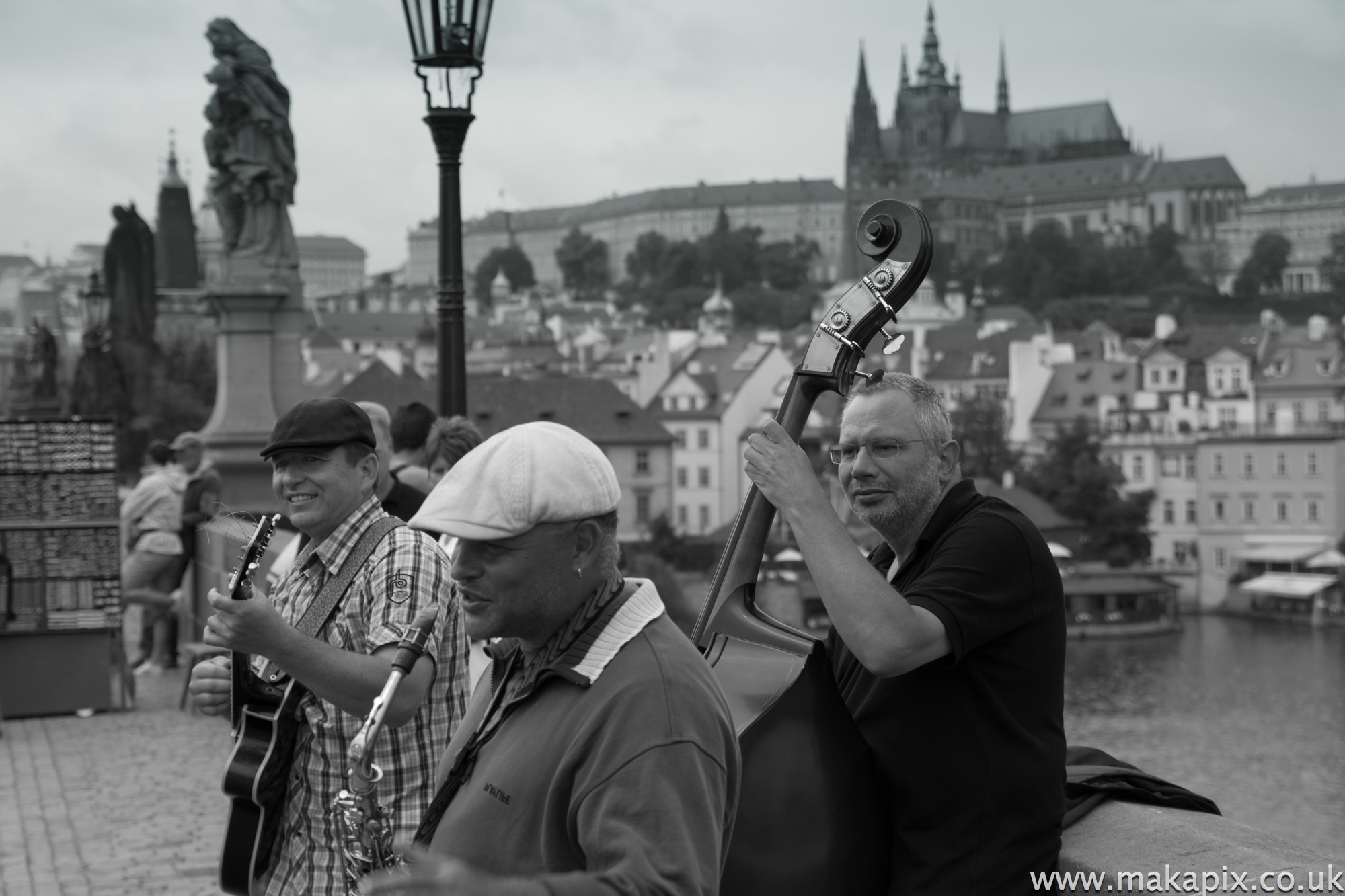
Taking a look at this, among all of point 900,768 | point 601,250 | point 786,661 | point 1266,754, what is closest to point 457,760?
point 786,661

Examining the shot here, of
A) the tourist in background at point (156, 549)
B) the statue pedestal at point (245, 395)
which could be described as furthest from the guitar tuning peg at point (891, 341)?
the statue pedestal at point (245, 395)

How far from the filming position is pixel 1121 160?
17725cm

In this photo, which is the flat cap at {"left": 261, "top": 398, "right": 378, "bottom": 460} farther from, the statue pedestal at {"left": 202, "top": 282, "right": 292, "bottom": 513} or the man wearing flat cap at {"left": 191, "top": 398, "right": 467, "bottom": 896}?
the statue pedestal at {"left": 202, "top": 282, "right": 292, "bottom": 513}

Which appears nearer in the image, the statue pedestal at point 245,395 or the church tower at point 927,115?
the statue pedestal at point 245,395

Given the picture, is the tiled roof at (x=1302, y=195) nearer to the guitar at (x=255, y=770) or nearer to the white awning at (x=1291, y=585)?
the white awning at (x=1291, y=585)

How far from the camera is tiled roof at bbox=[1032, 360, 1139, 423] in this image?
298 feet

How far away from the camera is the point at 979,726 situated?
273 cm

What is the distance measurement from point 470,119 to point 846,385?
439cm

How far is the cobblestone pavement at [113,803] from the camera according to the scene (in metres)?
6.25

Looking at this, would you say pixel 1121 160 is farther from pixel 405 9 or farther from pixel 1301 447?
pixel 405 9

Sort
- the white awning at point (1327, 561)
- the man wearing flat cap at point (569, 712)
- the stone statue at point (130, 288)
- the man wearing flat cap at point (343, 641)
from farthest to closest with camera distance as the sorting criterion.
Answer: the white awning at point (1327, 561)
the stone statue at point (130, 288)
the man wearing flat cap at point (343, 641)
the man wearing flat cap at point (569, 712)

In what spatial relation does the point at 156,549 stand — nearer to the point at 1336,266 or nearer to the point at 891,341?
the point at 891,341

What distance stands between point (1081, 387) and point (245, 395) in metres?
82.4

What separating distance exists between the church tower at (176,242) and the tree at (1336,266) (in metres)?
88.7
